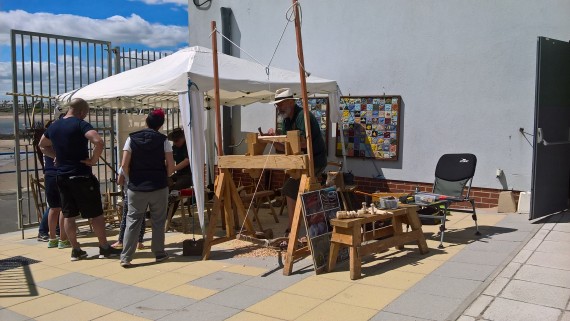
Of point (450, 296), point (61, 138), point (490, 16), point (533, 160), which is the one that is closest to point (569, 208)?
point (533, 160)

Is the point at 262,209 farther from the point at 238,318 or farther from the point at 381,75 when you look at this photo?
the point at 238,318

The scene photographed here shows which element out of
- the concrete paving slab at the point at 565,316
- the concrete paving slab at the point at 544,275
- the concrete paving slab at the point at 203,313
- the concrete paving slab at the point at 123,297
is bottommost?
the concrete paving slab at the point at 123,297

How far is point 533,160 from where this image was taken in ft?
21.4

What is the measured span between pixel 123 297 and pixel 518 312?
3160 millimetres

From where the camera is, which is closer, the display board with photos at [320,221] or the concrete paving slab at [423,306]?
the concrete paving slab at [423,306]

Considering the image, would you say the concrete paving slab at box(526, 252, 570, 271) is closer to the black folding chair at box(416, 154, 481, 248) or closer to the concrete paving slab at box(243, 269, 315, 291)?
the black folding chair at box(416, 154, 481, 248)

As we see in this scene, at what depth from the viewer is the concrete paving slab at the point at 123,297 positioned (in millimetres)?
4281

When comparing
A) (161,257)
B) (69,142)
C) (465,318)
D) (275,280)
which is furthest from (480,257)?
(69,142)

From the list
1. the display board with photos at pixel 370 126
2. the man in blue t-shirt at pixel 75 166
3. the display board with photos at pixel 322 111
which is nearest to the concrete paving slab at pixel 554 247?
the display board with photos at pixel 370 126

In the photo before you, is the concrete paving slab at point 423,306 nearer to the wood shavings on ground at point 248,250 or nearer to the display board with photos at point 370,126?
the wood shavings on ground at point 248,250

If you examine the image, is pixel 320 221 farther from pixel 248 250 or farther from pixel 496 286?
pixel 496 286

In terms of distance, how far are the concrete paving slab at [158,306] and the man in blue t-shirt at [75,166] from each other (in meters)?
1.70

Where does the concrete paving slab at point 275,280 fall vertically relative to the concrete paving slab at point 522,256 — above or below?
below

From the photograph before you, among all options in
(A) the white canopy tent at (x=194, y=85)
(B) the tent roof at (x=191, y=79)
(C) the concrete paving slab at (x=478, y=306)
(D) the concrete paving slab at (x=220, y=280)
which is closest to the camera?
(C) the concrete paving slab at (x=478, y=306)
